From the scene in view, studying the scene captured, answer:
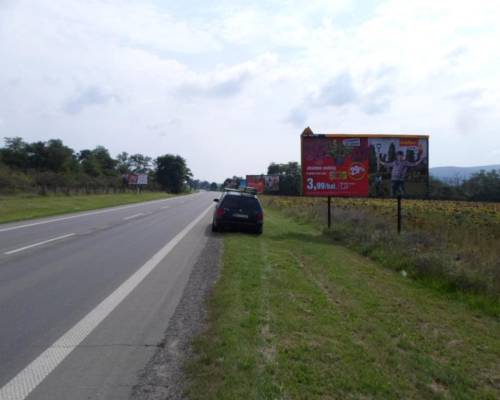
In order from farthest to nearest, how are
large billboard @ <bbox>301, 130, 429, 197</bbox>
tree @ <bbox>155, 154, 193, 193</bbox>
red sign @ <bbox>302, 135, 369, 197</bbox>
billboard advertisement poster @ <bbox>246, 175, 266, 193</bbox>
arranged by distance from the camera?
1. tree @ <bbox>155, 154, 193, 193</bbox>
2. billboard advertisement poster @ <bbox>246, 175, 266, 193</bbox>
3. red sign @ <bbox>302, 135, 369, 197</bbox>
4. large billboard @ <bbox>301, 130, 429, 197</bbox>

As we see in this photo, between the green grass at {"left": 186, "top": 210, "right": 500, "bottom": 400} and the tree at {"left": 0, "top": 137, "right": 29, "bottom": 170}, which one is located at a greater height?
the tree at {"left": 0, "top": 137, "right": 29, "bottom": 170}

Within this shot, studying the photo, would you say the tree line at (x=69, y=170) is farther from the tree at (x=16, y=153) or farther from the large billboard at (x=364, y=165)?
the large billboard at (x=364, y=165)

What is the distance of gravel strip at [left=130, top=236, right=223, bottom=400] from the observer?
4.09 m

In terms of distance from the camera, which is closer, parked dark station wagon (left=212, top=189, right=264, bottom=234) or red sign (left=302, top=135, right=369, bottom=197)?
parked dark station wagon (left=212, top=189, right=264, bottom=234)

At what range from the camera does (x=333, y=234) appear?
18031 millimetres

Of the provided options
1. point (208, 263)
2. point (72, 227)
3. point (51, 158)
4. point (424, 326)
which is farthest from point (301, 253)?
point (51, 158)

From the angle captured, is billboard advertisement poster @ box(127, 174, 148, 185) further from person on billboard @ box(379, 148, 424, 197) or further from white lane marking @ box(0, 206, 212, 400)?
white lane marking @ box(0, 206, 212, 400)

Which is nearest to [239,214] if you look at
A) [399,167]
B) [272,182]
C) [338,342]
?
[399,167]

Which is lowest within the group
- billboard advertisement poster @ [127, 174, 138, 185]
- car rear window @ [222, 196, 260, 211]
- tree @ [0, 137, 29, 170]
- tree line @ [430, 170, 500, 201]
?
tree line @ [430, 170, 500, 201]

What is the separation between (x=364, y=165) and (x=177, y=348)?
51.3ft

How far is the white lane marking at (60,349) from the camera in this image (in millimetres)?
4090

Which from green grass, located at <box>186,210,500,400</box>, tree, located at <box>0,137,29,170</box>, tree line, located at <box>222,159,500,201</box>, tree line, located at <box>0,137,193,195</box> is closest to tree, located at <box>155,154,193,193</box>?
tree line, located at <box>0,137,193,195</box>

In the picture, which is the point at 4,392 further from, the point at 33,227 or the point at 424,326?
the point at 33,227

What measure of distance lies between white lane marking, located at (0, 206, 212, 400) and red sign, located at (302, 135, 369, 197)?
39.7ft
